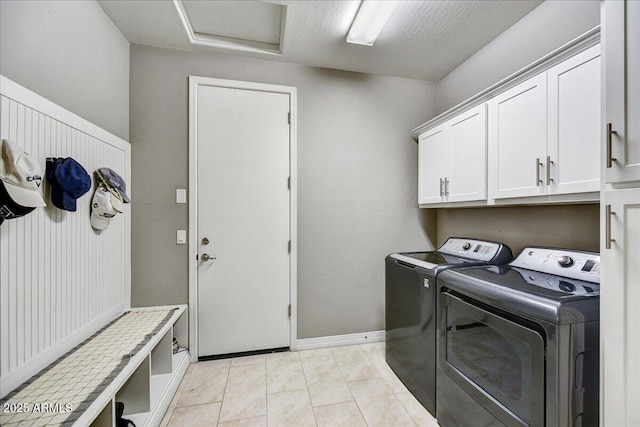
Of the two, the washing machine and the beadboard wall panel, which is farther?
the washing machine

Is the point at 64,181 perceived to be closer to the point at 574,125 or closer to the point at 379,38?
the point at 379,38

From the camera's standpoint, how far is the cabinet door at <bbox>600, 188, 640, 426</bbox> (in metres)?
0.89

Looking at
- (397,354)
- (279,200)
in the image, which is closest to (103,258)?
(279,200)

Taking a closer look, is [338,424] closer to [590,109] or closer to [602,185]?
[602,185]

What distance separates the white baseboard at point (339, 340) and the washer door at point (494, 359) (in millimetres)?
1139

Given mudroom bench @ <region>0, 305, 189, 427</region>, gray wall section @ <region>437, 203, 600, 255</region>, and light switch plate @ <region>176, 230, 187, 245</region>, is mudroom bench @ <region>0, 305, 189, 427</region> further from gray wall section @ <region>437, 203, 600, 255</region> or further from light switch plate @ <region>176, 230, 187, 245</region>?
gray wall section @ <region>437, 203, 600, 255</region>

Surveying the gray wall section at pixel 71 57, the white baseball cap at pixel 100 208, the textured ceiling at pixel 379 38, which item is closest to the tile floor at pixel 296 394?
the white baseball cap at pixel 100 208

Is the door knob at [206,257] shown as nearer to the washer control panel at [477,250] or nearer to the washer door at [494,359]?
the washer door at [494,359]

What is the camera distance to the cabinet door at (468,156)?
6.17 feet

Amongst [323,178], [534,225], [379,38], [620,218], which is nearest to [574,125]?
[620,218]

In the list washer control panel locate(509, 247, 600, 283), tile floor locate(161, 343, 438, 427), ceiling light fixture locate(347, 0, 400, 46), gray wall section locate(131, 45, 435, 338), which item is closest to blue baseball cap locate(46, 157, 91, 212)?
gray wall section locate(131, 45, 435, 338)

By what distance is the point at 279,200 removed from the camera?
8.19 ft

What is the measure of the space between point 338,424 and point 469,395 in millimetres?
788

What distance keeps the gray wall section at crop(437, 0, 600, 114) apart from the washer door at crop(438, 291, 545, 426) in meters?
1.70
